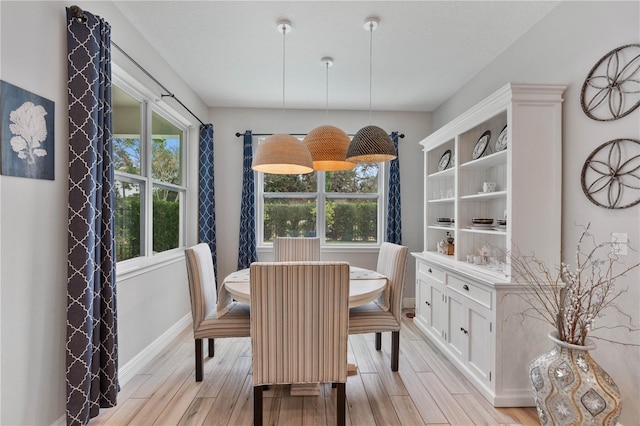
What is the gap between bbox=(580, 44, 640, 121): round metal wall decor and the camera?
5.55 ft

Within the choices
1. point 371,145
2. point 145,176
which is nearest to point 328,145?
point 371,145

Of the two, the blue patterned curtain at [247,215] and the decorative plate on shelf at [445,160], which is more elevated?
the decorative plate on shelf at [445,160]

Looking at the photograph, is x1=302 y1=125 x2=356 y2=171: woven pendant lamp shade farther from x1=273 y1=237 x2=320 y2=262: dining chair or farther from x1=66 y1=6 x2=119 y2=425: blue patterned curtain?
x1=66 y1=6 x2=119 y2=425: blue patterned curtain

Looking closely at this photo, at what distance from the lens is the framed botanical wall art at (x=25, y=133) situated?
4.68ft

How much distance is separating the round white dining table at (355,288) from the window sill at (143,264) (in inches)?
29.7

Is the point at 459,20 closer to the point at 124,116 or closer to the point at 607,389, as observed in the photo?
the point at 607,389

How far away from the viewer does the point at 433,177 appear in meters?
3.59

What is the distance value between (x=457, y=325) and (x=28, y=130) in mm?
3079

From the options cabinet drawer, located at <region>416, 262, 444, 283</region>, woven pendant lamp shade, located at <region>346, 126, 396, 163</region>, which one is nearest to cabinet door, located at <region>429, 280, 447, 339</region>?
cabinet drawer, located at <region>416, 262, 444, 283</region>

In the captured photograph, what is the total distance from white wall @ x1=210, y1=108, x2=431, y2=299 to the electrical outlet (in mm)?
2583

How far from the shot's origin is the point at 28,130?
1540 mm

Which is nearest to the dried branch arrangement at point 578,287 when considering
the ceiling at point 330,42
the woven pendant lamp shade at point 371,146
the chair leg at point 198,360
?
the woven pendant lamp shade at point 371,146

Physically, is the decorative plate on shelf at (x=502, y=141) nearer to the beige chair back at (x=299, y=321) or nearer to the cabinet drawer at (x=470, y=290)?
the cabinet drawer at (x=470, y=290)

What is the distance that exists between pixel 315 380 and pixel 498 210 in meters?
Result: 2.09
